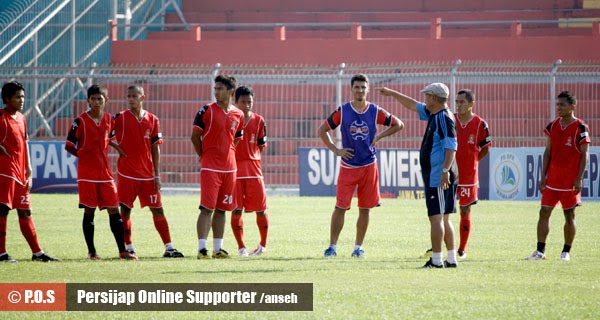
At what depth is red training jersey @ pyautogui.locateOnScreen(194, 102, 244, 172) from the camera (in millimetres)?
12664

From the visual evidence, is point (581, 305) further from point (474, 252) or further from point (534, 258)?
point (474, 252)

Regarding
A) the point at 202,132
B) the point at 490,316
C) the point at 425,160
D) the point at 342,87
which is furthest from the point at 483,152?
the point at 342,87

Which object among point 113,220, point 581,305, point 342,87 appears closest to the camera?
point 581,305

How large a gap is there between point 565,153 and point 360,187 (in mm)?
2429

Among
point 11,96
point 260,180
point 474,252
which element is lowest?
point 474,252

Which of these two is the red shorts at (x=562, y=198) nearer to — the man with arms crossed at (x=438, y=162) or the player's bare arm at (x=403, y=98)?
the man with arms crossed at (x=438, y=162)

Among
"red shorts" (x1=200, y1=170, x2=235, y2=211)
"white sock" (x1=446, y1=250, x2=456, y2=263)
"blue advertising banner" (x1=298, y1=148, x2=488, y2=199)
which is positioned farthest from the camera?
"blue advertising banner" (x1=298, y1=148, x2=488, y2=199)

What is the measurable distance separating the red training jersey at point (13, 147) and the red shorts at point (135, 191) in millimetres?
1173

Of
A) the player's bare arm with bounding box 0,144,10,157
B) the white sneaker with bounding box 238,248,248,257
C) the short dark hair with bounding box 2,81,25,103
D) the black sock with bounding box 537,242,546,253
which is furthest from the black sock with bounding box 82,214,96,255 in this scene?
the black sock with bounding box 537,242,546,253

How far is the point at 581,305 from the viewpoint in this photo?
874cm

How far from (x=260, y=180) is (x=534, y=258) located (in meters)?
3.44

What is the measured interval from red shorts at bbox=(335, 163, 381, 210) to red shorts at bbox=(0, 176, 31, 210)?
3602 millimetres

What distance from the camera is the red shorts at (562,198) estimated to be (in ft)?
41.9

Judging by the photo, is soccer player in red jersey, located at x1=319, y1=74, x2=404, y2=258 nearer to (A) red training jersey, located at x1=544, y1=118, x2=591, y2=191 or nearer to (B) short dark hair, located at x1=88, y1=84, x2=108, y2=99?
(A) red training jersey, located at x1=544, y1=118, x2=591, y2=191
